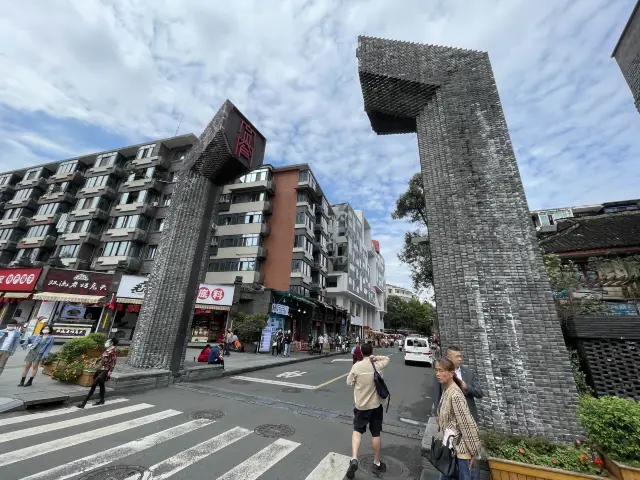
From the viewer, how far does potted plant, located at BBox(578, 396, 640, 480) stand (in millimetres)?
3092

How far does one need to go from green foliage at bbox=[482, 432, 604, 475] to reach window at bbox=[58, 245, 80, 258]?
4159 cm

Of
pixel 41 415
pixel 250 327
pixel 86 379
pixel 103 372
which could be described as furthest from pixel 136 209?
pixel 41 415

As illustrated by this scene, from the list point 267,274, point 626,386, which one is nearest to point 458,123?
point 626,386

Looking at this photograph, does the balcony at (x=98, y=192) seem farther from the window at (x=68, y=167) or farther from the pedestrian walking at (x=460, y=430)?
the pedestrian walking at (x=460, y=430)

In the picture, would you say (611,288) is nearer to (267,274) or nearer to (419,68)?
(419,68)

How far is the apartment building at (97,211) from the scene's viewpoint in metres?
32.0

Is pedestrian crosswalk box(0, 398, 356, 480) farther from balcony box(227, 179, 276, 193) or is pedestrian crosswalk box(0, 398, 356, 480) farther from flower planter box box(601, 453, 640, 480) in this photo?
balcony box(227, 179, 276, 193)

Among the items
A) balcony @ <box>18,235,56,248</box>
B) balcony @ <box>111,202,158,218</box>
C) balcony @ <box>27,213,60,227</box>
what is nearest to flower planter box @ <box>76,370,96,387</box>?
balcony @ <box>111,202,158,218</box>

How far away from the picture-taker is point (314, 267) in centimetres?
3684

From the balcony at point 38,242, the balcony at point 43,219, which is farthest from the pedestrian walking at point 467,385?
the balcony at point 43,219

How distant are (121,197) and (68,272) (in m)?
14.6

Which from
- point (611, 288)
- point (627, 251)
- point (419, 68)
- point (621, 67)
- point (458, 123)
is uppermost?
point (621, 67)

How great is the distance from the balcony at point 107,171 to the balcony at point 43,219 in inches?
257

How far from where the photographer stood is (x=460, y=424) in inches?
121
